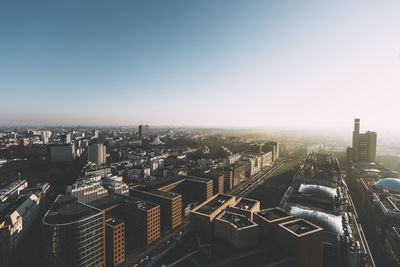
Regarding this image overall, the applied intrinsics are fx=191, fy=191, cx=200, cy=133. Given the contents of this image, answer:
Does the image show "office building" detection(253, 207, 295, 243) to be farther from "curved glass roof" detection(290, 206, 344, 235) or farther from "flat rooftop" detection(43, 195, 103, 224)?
"flat rooftop" detection(43, 195, 103, 224)

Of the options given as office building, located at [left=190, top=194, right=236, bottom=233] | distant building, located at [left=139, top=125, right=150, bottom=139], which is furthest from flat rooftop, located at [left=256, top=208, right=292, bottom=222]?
distant building, located at [left=139, top=125, right=150, bottom=139]

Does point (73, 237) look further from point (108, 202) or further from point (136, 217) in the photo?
point (108, 202)


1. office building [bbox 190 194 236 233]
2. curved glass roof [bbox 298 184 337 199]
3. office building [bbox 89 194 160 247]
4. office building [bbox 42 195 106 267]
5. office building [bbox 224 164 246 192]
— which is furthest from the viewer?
office building [bbox 224 164 246 192]

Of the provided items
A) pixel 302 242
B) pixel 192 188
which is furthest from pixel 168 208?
pixel 302 242

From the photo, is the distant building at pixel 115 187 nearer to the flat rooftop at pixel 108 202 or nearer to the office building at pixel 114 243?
the flat rooftop at pixel 108 202

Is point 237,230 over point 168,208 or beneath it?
over
